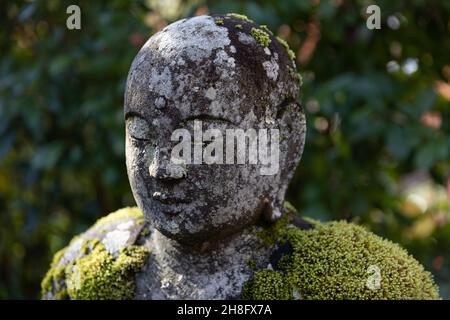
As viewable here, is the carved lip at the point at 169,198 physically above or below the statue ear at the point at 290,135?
below

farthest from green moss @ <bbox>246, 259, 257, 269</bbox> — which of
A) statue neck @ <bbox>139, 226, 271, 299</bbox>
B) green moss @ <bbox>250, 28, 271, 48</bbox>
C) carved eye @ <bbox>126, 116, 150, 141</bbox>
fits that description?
green moss @ <bbox>250, 28, 271, 48</bbox>

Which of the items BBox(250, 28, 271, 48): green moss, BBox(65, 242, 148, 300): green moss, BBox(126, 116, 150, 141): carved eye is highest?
BBox(250, 28, 271, 48): green moss

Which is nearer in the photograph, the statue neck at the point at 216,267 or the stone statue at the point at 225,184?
the stone statue at the point at 225,184

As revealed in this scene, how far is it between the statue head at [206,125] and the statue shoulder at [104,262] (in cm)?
23

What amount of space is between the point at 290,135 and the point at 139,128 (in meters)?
0.44

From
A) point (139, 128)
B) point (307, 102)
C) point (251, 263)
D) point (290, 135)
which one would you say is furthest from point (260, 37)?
point (307, 102)

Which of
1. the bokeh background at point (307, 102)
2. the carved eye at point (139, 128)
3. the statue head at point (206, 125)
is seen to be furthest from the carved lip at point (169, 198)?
the bokeh background at point (307, 102)

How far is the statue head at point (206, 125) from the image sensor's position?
5.81 feet

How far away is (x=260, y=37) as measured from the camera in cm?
186

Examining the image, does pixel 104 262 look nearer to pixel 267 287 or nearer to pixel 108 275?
pixel 108 275

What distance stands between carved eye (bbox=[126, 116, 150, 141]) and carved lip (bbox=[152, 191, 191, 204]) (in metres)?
0.16

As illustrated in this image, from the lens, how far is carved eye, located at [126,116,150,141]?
185 centimetres

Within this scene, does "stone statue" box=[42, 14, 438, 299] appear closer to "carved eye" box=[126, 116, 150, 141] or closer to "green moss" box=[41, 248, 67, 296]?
"carved eye" box=[126, 116, 150, 141]

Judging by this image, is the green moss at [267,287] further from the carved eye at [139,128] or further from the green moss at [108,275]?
the carved eye at [139,128]
